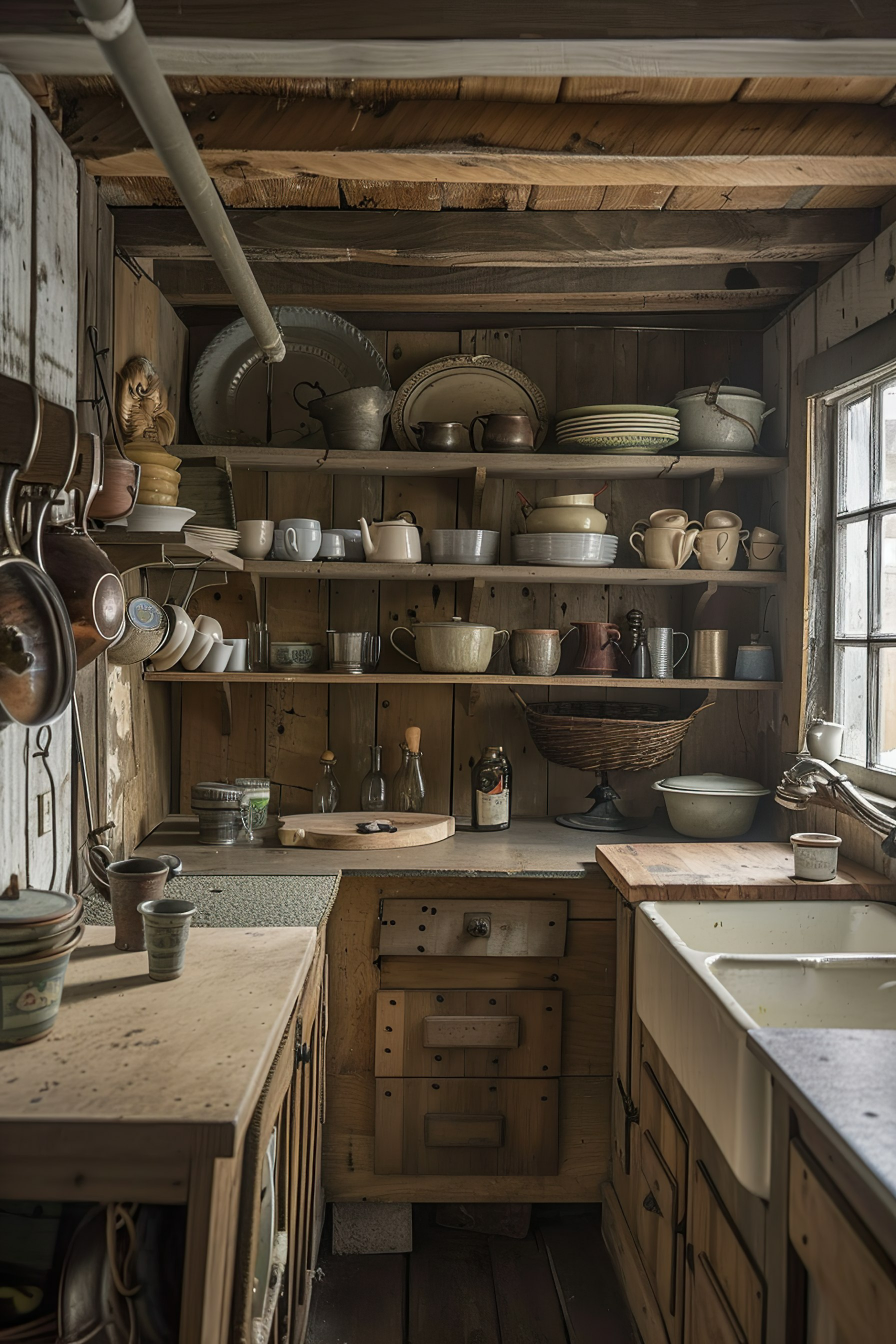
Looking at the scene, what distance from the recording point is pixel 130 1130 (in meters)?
1.01

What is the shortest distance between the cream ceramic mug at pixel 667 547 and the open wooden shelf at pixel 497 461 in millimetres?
170

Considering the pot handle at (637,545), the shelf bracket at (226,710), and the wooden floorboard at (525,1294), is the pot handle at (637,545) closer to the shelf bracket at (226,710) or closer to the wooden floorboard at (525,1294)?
the shelf bracket at (226,710)

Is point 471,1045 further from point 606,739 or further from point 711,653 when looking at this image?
point 711,653

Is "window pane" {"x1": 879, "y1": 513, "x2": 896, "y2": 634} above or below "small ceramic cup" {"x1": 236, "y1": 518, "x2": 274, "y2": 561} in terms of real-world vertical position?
below

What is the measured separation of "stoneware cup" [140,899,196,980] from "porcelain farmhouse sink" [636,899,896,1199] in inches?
30.2

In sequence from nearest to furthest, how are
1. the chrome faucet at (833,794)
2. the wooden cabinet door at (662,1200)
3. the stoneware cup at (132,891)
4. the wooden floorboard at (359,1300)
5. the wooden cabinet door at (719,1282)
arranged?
1. the wooden cabinet door at (719,1282)
2. the stoneware cup at (132,891)
3. the wooden cabinet door at (662,1200)
4. the chrome faucet at (833,794)
5. the wooden floorboard at (359,1300)

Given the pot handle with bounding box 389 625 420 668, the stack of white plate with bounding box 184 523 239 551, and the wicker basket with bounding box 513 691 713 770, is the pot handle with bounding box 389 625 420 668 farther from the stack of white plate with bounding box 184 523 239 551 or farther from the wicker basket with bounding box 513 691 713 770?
the stack of white plate with bounding box 184 523 239 551

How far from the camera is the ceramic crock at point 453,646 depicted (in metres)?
2.53

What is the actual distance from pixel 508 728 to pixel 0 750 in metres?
1.58

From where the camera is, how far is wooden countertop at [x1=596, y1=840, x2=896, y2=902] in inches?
77.5

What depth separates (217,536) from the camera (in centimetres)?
221

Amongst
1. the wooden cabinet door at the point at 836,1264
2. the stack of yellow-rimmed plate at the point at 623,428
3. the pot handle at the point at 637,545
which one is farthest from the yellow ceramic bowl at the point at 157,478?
the wooden cabinet door at the point at 836,1264

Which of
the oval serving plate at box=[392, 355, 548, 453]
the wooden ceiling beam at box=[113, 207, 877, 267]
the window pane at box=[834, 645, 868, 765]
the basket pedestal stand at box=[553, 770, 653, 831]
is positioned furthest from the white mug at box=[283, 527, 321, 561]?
the window pane at box=[834, 645, 868, 765]

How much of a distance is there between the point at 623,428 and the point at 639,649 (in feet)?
1.87
